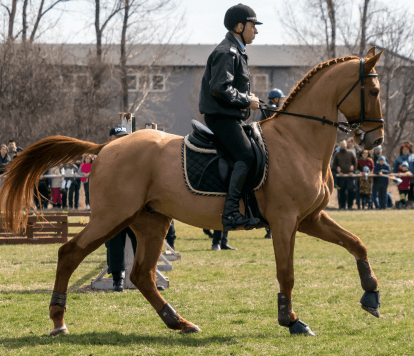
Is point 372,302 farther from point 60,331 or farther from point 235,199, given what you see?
point 60,331

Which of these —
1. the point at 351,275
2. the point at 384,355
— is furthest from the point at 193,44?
the point at 384,355

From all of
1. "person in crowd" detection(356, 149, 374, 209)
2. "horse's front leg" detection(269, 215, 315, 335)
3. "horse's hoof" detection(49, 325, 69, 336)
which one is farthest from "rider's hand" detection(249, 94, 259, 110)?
"person in crowd" detection(356, 149, 374, 209)

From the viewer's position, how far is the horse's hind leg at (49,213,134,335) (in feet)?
18.1

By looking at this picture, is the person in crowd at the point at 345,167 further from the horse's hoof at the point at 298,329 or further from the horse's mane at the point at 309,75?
the horse's hoof at the point at 298,329

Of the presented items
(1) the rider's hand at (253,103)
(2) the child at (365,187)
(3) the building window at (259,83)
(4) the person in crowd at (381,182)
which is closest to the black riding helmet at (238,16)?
(1) the rider's hand at (253,103)

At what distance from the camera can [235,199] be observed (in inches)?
210

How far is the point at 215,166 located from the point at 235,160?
0.23 meters

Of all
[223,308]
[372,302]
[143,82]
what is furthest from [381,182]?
[143,82]

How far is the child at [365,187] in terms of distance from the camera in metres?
20.3

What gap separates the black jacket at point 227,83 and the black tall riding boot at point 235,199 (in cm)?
54

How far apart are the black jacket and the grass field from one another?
7.08ft

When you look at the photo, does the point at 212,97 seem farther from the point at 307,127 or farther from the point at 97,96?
the point at 97,96

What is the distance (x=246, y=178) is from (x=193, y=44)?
41.3 m

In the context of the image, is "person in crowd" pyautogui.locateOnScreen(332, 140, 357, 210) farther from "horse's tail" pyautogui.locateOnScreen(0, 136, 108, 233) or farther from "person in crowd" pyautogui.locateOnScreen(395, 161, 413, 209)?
"horse's tail" pyautogui.locateOnScreen(0, 136, 108, 233)
